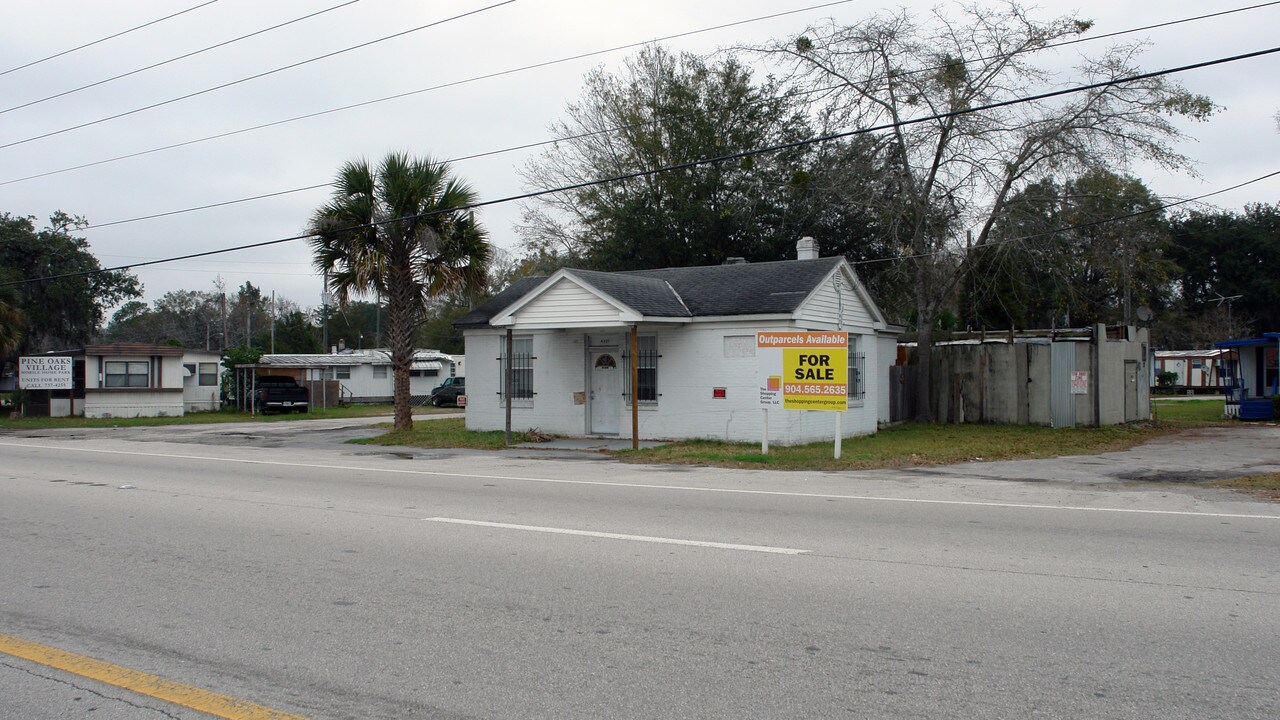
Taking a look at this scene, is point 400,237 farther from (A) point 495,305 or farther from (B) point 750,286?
(B) point 750,286

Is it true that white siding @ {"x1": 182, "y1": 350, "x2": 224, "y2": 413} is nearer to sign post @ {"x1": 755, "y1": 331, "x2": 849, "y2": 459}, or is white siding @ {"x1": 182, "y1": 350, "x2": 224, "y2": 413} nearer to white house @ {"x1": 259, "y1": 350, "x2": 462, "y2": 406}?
white house @ {"x1": 259, "y1": 350, "x2": 462, "y2": 406}

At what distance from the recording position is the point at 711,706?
456 centimetres

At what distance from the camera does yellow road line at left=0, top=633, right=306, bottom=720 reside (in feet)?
14.9

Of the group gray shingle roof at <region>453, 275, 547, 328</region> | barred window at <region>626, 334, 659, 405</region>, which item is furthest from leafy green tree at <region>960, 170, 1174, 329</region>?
gray shingle roof at <region>453, 275, 547, 328</region>

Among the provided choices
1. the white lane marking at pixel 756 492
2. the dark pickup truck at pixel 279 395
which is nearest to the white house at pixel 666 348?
the white lane marking at pixel 756 492

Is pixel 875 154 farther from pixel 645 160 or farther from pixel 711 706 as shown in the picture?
pixel 711 706

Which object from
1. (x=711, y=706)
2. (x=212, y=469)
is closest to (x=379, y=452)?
(x=212, y=469)

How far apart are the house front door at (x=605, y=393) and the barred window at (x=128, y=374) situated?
22826mm

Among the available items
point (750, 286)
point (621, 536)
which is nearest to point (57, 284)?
point (750, 286)

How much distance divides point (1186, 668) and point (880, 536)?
12.6 ft

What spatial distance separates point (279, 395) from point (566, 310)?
74.4ft

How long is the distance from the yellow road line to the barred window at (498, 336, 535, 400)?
1676cm

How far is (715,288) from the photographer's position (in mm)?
21328

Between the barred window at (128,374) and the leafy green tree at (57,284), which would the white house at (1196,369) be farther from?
the leafy green tree at (57,284)
